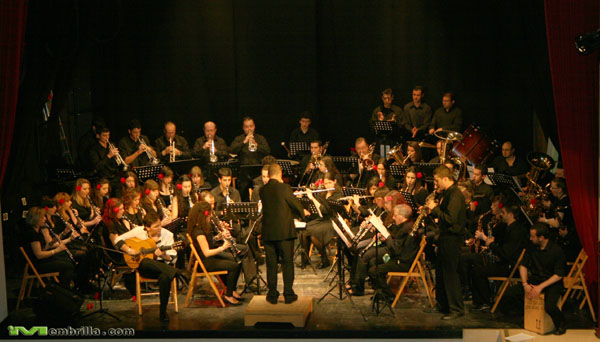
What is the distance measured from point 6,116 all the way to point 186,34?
17.4 ft

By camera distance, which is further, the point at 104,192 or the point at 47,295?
the point at 104,192

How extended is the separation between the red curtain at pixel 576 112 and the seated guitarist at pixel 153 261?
4530 mm

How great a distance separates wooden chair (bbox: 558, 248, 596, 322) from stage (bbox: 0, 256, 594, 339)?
0.18 metres

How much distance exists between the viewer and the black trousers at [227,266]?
834 cm

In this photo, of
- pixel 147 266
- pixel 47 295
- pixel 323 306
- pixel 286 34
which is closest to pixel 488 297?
pixel 323 306

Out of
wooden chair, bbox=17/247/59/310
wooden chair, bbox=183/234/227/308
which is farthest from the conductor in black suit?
wooden chair, bbox=17/247/59/310

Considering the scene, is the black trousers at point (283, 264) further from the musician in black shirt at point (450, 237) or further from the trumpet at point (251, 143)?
the trumpet at point (251, 143)

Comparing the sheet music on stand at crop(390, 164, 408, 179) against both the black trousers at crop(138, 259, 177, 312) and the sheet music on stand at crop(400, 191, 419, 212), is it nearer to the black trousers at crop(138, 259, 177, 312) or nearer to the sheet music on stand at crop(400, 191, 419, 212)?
the sheet music on stand at crop(400, 191, 419, 212)

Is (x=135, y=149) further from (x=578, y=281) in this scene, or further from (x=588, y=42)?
(x=588, y=42)

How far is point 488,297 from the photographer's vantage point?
26.8 feet

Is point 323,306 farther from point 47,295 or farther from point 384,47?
point 384,47

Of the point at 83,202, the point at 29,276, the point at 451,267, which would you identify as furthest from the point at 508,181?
the point at 29,276

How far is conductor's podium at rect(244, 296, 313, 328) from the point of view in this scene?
766 cm
